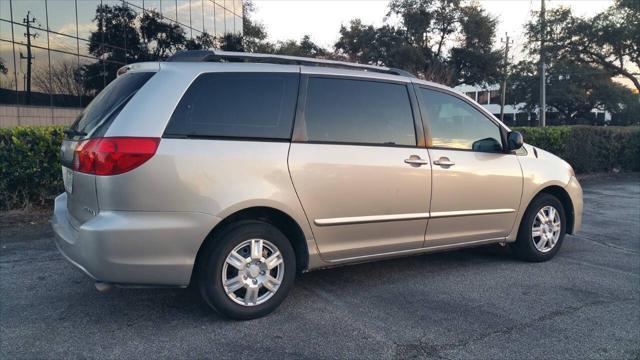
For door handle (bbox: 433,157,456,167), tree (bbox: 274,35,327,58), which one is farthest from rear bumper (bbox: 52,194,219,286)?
tree (bbox: 274,35,327,58)

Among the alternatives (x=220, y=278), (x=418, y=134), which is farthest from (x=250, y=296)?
(x=418, y=134)

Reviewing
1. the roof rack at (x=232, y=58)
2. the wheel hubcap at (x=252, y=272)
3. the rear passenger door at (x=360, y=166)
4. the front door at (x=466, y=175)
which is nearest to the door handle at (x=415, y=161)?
the rear passenger door at (x=360, y=166)

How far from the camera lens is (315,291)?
14.4ft

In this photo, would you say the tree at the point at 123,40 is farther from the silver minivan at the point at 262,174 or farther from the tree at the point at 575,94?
the tree at the point at 575,94

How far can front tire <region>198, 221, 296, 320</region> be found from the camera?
11.7 ft

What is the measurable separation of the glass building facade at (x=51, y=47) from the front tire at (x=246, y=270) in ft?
60.4

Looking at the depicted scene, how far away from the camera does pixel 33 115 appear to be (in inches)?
774

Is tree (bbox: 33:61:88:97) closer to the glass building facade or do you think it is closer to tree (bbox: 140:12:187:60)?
the glass building facade

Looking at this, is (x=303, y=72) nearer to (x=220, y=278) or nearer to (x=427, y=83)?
(x=427, y=83)

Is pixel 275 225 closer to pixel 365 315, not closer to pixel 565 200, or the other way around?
pixel 365 315

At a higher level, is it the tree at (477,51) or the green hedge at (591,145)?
the tree at (477,51)

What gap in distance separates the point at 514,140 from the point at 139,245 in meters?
3.58

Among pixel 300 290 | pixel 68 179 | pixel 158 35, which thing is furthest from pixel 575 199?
pixel 158 35

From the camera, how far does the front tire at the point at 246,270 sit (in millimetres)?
3562
